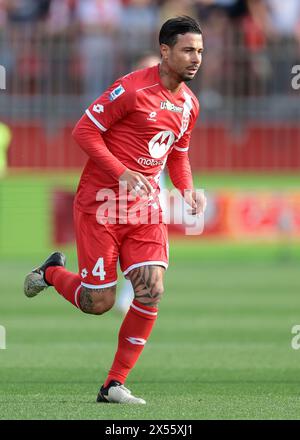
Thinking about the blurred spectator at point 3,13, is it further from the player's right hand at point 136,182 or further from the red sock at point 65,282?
the player's right hand at point 136,182

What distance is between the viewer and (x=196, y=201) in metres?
8.81

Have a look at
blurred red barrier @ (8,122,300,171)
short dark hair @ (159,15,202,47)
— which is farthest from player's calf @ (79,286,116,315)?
blurred red barrier @ (8,122,300,171)

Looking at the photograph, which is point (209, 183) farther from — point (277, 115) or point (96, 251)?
point (96, 251)

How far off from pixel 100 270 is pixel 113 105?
1.16m

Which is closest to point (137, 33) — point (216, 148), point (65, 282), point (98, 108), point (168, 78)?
point (216, 148)

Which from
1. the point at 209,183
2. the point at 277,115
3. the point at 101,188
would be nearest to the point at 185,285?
the point at 209,183

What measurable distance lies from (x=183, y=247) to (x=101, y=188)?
13.9 metres

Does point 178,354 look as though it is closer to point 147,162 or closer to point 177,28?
point 147,162

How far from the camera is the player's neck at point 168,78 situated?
862 centimetres

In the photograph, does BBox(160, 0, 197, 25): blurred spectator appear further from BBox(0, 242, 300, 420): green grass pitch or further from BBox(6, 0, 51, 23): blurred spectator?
BBox(0, 242, 300, 420): green grass pitch

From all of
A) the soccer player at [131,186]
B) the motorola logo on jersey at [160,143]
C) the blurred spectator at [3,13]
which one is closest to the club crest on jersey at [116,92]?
the soccer player at [131,186]

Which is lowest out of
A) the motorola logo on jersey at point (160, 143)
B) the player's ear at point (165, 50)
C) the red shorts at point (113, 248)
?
the red shorts at point (113, 248)

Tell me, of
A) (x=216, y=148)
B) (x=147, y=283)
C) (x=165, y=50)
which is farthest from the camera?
(x=216, y=148)

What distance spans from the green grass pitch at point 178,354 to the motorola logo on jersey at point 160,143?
1735mm
